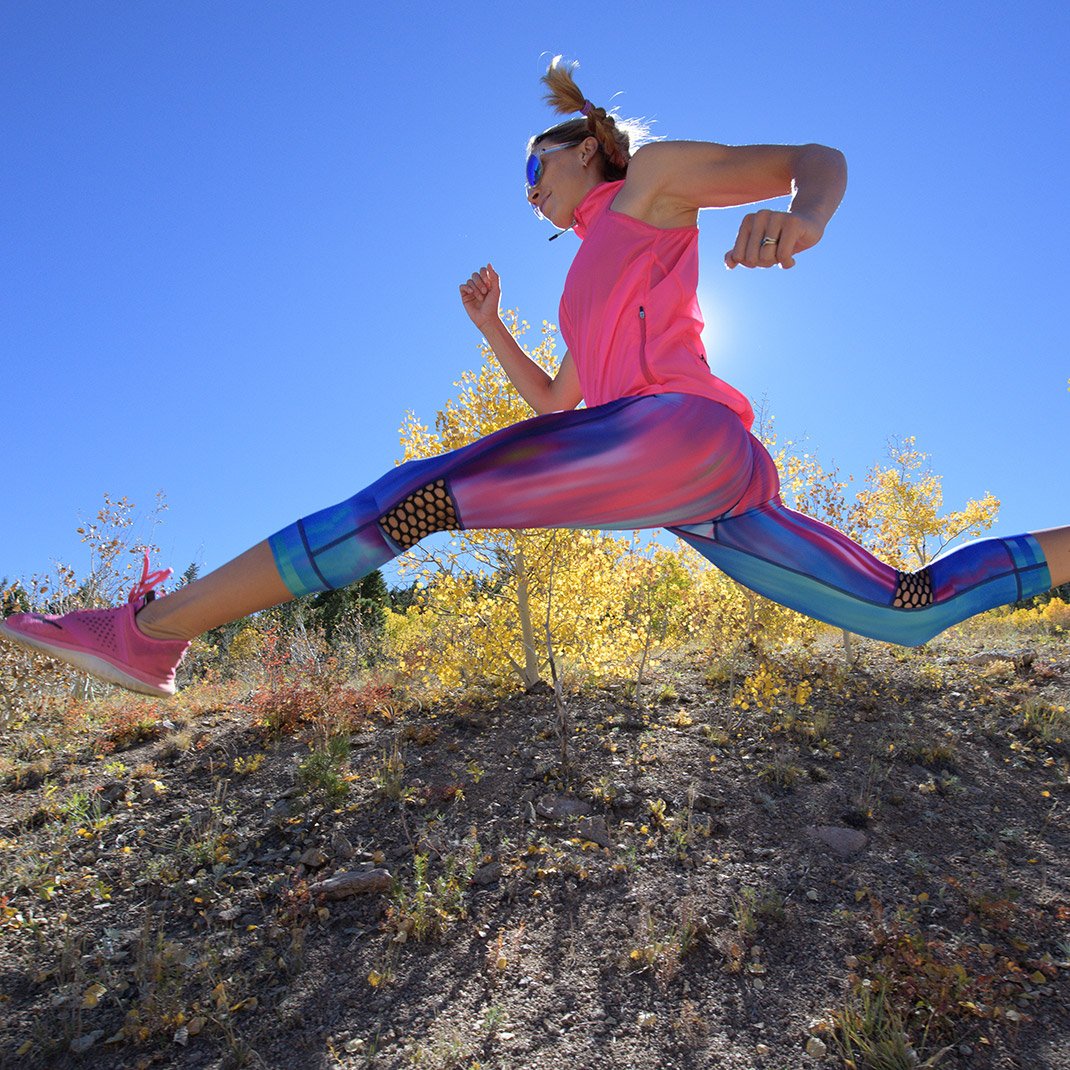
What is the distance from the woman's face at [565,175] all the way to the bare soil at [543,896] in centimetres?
261

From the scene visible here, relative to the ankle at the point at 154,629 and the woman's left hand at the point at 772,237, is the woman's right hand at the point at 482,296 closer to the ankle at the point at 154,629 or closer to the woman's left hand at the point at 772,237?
the woman's left hand at the point at 772,237

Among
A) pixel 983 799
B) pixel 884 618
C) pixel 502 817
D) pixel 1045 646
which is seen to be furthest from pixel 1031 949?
pixel 1045 646

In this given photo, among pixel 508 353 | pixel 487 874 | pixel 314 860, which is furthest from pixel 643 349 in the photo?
pixel 314 860

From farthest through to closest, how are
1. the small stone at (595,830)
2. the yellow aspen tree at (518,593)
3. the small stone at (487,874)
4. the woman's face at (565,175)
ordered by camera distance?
the yellow aspen tree at (518,593), the small stone at (595,830), the small stone at (487,874), the woman's face at (565,175)

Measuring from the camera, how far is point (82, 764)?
5.25 m

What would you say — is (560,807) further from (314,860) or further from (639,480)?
(639,480)

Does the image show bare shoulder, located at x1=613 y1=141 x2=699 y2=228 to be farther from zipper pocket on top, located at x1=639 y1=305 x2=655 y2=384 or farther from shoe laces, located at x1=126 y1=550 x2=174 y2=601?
shoe laces, located at x1=126 y1=550 x2=174 y2=601

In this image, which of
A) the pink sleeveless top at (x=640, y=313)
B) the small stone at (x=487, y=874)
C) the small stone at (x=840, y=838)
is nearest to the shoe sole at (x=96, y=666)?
the pink sleeveless top at (x=640, y=313)

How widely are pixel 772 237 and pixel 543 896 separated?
114 inches

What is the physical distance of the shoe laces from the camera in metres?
1.84

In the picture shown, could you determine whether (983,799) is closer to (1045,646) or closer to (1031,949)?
(1031,949)

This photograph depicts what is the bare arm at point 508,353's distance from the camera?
226 centimetres

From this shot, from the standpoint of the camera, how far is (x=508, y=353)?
7.43ft

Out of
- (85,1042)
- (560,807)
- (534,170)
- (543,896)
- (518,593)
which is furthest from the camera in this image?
(518,593)
